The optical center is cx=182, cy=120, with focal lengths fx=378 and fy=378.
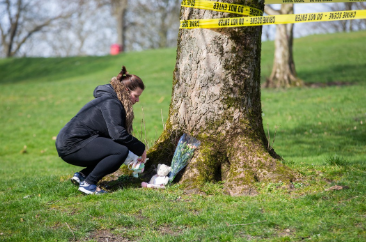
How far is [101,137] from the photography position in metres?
4.68

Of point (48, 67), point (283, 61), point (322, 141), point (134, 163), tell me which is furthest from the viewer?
point (48, 67)

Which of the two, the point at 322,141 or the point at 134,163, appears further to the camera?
the point at 322,141

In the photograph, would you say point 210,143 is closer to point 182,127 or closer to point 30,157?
point 182,127

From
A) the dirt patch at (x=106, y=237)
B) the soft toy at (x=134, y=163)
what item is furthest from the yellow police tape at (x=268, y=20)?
the dirt patch at (x=106, y=237)

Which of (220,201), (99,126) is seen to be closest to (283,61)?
(99,126)

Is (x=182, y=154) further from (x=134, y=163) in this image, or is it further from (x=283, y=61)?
(x=283, y=61)

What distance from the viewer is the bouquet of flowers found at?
4820 millimetres

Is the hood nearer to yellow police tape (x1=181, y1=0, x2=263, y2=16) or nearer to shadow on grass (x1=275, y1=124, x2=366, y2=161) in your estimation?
yellow police tape (x1=181, y1=0, x2=263, y2=16)

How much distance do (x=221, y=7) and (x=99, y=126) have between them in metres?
2.13

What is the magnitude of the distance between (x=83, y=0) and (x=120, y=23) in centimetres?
674

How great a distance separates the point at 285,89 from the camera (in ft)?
51.1

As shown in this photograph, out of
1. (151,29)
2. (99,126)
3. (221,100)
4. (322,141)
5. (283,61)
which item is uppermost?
(151,29)

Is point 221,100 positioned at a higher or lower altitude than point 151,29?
lower

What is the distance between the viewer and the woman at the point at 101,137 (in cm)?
458
